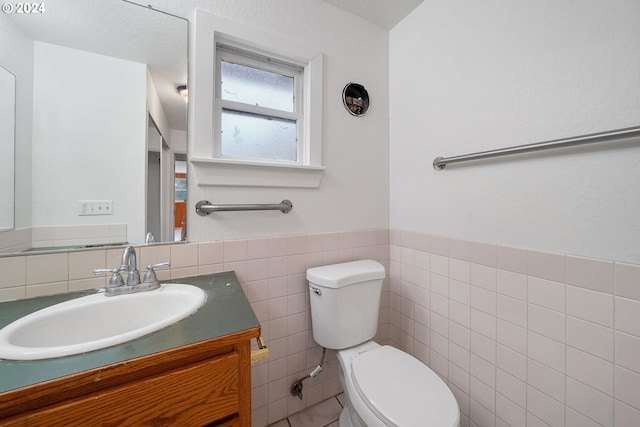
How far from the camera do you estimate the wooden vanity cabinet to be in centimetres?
45

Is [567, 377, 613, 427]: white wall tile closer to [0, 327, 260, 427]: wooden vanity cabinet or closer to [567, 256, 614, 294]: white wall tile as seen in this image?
[567, 256, 614, 294]: white wall tile

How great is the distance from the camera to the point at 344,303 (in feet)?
3.76

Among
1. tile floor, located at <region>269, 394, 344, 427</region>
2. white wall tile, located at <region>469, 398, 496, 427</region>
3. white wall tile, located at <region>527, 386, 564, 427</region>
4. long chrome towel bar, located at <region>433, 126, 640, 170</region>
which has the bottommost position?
tile floor, located at <region>269, 394, 344, 427</region>

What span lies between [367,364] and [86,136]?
143cm

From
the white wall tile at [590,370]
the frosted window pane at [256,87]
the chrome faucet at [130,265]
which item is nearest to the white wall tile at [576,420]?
the white wall tile at [590,370]

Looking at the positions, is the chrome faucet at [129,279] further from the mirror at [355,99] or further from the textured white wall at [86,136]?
the mirror at [355,99]

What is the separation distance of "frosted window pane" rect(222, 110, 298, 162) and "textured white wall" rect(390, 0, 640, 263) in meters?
Result: 0.72

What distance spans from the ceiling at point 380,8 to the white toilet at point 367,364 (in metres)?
1.47

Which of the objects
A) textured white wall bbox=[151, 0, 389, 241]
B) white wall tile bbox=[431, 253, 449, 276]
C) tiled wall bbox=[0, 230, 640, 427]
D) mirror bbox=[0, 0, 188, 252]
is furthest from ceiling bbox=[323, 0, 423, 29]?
white wall tile bbox=[431, 253, 449, 276]

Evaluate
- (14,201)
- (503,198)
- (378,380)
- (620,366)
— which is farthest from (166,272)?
(620,366)

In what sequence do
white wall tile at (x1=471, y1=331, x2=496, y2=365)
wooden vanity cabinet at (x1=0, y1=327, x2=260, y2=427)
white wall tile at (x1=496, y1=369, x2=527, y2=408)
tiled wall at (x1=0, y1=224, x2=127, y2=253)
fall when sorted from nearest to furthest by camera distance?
wooden vanity cabinet at (x1=0, y1=327, x2=260, y2=427) < tiled wall at (x1=0, y1=224, x2=127, y2=253) < white wall tile at (x1=496, y1=369, x2=527, y2=408) < white wall tile at (x1=471, y1=331, x2=496, y2=365)

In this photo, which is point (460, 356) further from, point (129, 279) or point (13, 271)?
point (13, 271)

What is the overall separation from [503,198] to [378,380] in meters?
0.92

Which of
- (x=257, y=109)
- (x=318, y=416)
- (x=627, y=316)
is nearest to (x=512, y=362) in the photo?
(x=627, y=316)
